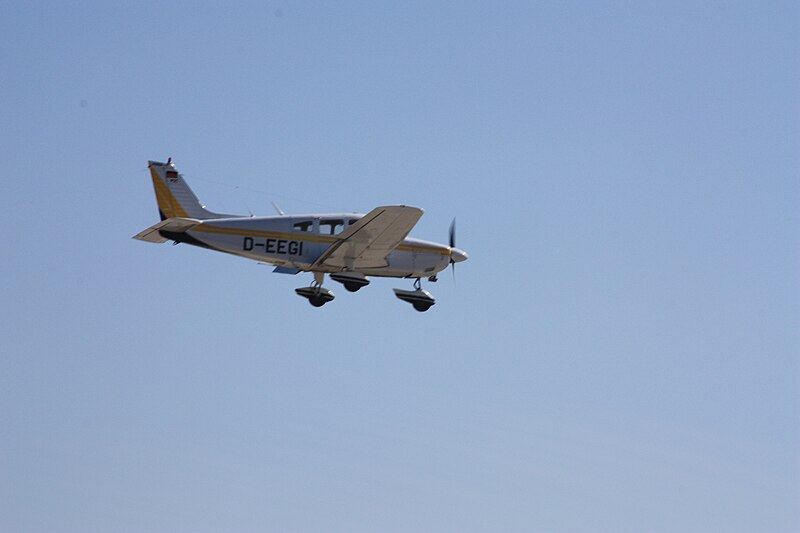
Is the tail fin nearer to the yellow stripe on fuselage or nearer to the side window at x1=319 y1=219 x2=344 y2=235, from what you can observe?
the yellow stripe on fuselage

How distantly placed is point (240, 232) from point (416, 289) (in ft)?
17.1

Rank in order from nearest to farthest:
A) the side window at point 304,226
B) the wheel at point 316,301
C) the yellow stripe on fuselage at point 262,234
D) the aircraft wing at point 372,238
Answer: the aircraft wing at point 372,238 → the yellow stripe on fuselage at point 262,234 → the side window at point 304,226 → the wheel at point 316,301

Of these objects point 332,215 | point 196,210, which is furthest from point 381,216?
point 196,210

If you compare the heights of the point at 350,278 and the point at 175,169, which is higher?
the point at 175,169

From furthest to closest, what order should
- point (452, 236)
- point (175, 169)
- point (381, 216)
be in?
point (452, 236) → point (175, 169) → point (381, 216)

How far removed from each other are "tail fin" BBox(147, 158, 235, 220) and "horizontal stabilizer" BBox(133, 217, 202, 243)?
792 millimetres

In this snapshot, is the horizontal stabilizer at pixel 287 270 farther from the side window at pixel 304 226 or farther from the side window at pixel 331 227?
the side window at pixel 331 227

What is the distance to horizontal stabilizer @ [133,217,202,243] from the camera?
3231cm

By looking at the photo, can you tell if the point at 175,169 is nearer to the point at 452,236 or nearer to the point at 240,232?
the point at 240,232

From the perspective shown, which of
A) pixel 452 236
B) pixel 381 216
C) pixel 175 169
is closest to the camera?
pixel 381 216

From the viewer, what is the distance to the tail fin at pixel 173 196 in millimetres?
33406

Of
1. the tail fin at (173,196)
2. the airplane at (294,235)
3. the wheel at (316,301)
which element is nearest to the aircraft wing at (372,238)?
the airplane at (294,235)

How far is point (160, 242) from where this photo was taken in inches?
1294

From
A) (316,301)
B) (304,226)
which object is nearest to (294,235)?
(304,226)
